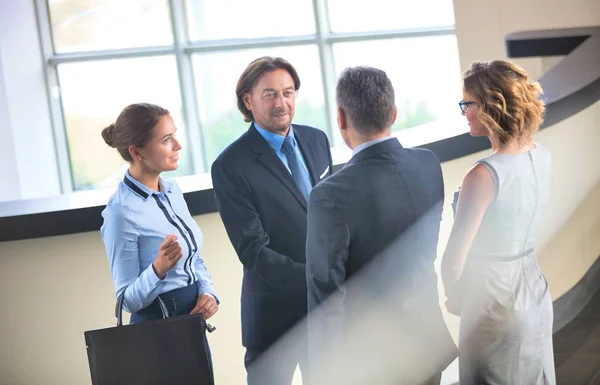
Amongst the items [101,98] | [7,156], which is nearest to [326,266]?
[7,156]

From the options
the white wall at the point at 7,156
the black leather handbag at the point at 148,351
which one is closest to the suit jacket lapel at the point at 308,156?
the black leather handbag at the point at 148,351

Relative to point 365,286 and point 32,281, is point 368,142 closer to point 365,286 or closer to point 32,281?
point 365,286

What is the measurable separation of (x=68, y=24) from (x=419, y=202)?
828 cm

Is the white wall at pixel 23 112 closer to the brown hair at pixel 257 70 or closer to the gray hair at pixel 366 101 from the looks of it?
the brown hair at pixel 257 70

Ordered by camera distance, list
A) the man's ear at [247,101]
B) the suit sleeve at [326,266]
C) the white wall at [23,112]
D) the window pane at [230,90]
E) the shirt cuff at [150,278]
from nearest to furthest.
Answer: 1. the suit sleeve at [326,266]
2. the shirt cuff at [150,278]
3. the man's ear at [247,101]
4. the white wall at [23,112]
5. the window pane at [230,90]

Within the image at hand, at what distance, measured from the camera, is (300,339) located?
2.45 meters

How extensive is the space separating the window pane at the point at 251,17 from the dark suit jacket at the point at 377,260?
7.94 metres

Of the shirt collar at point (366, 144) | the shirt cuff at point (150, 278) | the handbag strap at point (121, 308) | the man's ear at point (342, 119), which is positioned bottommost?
the handbag strap at point (121, 308)

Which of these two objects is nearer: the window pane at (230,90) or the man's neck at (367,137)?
the man's neck at (367,137)

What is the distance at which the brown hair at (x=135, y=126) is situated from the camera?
230 cm

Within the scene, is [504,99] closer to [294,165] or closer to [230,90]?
[294,165]

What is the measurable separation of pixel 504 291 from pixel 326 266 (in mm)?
444

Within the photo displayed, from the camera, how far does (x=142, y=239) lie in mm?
2271

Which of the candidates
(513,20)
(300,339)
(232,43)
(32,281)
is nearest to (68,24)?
(232,43)
